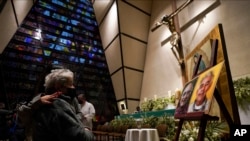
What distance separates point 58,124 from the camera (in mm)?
1346

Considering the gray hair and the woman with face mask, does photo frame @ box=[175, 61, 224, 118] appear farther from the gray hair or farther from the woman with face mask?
the gray hair

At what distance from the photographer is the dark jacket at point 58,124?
1345 millimetres

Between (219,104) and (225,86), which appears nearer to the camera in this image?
(219,104)

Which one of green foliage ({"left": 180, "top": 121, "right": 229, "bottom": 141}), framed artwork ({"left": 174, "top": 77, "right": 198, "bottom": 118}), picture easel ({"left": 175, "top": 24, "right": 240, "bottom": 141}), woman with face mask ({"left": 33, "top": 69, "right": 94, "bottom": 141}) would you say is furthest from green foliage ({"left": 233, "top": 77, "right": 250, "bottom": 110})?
woman with face mask ({"left": 33, "top": 69, "right": 94, "bottom": 141})

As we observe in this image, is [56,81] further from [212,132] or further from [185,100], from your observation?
→ [212,132]

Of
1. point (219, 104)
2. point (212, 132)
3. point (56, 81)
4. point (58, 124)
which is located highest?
point (56, 81)

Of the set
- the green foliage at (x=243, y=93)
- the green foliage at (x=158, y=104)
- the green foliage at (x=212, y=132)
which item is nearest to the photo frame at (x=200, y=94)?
the green foliage at (x=212, y=132)

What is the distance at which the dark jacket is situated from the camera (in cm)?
134

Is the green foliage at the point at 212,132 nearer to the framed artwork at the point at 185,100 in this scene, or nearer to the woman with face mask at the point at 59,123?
the framed artwork at the point at 185,100

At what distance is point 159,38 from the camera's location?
6996 mm

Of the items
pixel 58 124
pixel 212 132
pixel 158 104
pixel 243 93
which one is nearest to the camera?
pixel 58 124

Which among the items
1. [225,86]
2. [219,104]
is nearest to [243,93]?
[225,86]

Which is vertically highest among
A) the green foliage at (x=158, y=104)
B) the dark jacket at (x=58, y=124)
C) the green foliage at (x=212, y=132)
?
the green foliage at (x=158, y=104)

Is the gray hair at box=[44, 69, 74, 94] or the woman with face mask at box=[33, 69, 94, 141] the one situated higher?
the gray hair at box=[44, 69, 74, 94]
